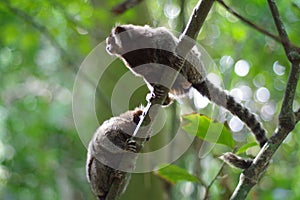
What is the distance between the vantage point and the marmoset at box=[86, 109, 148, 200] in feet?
7.01

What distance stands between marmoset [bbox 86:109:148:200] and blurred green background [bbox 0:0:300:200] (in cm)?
46

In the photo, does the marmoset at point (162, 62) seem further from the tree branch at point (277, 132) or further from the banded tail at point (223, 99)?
the tree branch at point (277, 132)

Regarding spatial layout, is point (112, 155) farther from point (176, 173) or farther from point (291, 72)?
point (291, 72)

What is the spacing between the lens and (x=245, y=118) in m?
2.31

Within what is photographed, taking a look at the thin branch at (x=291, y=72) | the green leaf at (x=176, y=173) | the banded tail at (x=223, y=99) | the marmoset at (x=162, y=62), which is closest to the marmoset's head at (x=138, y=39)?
the marmoset at (x=162, y=62)

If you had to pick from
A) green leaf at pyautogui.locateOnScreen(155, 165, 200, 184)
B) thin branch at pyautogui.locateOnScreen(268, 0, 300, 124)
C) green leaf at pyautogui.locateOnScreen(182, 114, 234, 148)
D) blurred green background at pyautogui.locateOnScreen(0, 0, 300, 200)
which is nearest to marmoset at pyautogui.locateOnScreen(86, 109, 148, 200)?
green leaf at pyautogui.locateOnScreen(155, 165, 200, 184)

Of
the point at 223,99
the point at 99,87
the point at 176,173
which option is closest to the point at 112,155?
the point at 176,173

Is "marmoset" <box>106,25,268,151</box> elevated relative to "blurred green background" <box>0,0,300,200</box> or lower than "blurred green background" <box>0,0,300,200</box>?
elevated

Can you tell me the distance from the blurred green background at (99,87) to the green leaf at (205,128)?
23.8 inches

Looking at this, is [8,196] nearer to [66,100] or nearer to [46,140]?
[46,140]

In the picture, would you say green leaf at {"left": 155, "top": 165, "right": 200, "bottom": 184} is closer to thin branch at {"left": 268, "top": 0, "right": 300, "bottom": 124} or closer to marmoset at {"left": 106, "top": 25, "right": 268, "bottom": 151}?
marmoset at {"left": 106, "top": 25, "right": 268, "bottom": 151}

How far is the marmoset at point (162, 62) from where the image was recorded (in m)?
2.18

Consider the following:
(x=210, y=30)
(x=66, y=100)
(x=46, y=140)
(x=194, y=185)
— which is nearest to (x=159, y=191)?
(x=194, y=185)

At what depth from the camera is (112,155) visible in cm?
229
